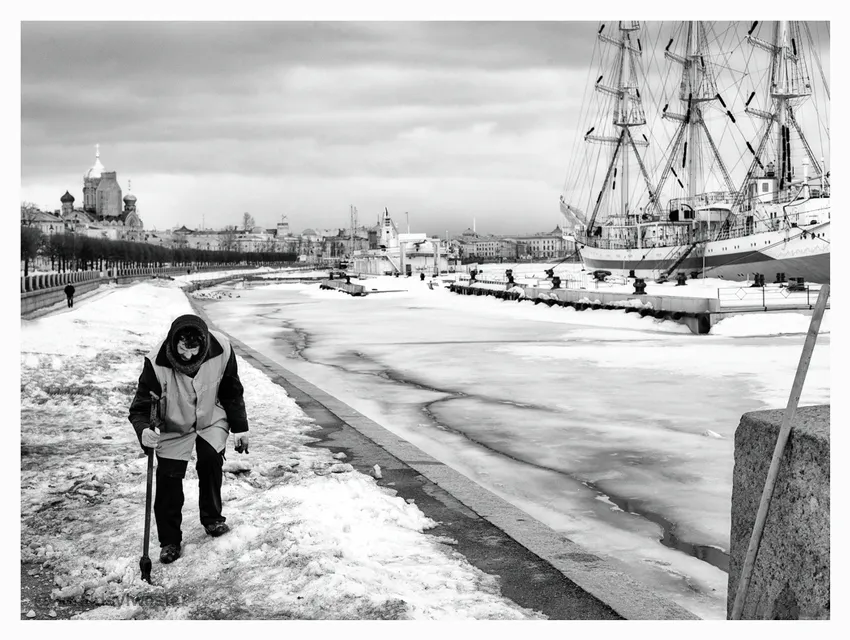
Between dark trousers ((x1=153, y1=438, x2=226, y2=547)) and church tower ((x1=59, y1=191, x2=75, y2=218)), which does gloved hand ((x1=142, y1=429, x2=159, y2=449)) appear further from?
church tower ((x1=59, y1=191, x2=75, y2=218))

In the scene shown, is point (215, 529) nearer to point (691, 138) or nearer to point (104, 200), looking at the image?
point (691, 138)

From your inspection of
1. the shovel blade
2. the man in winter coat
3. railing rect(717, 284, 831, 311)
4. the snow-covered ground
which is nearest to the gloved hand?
the man in winter coat

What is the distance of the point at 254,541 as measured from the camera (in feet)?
17.2

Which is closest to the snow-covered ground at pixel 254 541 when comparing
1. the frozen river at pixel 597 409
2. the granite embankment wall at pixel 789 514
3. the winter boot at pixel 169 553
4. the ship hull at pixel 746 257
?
the winter boot at pixel 169 553

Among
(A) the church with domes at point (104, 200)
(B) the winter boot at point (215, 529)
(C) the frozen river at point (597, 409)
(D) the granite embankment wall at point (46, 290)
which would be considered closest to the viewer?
(B) the winter boot at point (215, 529)

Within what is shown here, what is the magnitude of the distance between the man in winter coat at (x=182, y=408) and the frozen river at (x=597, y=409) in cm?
282

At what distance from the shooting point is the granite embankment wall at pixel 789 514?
9.68ft

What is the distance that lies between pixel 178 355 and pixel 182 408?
0.34 meters

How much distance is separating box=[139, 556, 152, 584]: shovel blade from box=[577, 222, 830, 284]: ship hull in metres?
47.1

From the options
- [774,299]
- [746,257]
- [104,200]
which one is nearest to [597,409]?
[774,299]

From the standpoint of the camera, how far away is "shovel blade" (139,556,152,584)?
185 inches

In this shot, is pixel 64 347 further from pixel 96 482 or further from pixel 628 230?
pixel 628 230

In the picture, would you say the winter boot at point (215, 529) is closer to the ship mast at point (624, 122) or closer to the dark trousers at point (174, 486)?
the dark trousers at point (174, 486)
